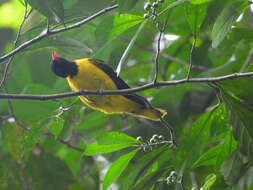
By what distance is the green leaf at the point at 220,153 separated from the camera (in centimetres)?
267

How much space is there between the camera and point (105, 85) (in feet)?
10.8

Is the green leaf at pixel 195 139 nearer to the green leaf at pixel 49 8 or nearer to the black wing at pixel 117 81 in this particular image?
the black wing at pixel 117 81

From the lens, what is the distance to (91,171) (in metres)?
4.04

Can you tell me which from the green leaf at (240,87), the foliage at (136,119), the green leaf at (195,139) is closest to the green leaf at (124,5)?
the foliage at (136,119)

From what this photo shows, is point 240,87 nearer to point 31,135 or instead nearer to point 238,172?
point 238,172

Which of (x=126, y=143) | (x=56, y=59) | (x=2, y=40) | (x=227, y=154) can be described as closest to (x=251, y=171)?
(x=227, y=154)

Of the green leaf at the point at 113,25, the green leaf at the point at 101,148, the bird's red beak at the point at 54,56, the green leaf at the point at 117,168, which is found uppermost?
the green leaf at the point at 113,25

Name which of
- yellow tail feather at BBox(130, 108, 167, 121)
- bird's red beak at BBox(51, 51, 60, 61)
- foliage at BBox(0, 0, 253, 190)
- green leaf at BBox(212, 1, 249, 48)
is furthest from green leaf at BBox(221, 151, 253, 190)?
bird's red beak at BBox(51, 51, 60, 61)

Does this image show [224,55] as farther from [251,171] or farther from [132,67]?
[251,171]

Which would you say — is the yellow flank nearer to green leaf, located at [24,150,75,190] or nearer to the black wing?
the black wing

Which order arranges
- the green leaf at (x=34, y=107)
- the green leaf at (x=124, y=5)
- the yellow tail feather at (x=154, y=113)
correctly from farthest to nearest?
the yellow tail feather at (x=154, y=113) → the green leaf at (x=34, y=107) → the green leaf at (x=124, y=5)

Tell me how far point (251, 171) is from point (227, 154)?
0.22m

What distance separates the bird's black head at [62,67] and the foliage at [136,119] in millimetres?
66

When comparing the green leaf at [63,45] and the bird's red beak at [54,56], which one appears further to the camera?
the bird's red beak at [54,56]
